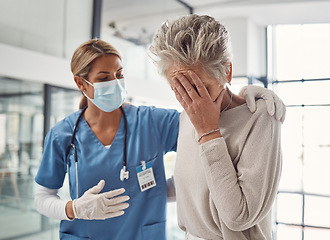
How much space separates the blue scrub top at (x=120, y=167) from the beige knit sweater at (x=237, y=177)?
43cm

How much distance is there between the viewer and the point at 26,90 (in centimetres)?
325

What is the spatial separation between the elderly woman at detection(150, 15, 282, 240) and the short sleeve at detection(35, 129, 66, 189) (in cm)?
73

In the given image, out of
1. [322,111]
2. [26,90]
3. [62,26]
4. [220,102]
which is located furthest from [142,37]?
[220,102]

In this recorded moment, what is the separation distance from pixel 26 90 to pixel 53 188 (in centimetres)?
202

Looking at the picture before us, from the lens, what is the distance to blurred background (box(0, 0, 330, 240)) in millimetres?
3135

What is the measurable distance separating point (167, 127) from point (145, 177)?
0.24 m

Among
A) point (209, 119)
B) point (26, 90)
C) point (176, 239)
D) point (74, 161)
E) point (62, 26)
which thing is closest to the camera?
point (209, 119)

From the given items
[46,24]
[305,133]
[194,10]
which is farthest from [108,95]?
[305,133]

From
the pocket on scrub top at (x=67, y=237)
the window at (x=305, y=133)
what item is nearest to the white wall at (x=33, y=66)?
the pocket on scrub top at (x=67, y=237)

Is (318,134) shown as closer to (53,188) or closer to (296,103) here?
(296,103)

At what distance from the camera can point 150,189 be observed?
4.73 ft

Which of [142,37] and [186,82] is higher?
[142,37]

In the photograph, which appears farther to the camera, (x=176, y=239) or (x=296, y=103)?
(x=296, y=103)

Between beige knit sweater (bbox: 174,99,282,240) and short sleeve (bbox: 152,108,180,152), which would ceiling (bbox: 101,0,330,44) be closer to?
short sleeve (bbox: 152,108,180,152)
